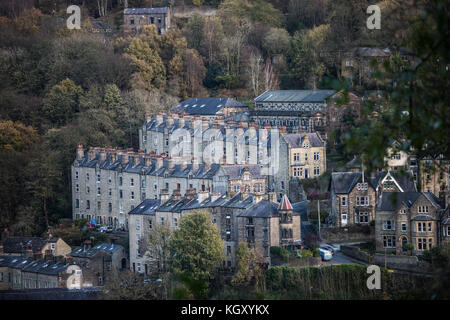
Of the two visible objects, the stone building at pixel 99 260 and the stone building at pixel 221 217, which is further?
the stone building at pixel 99 260

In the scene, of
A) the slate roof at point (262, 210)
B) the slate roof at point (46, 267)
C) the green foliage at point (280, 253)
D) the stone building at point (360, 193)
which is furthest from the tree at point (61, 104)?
the green foliage at point (280, 253)

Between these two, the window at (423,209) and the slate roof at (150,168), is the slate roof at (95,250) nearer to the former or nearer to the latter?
the slate roof at (150,168)

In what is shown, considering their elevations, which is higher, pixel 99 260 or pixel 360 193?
pixel 360 193

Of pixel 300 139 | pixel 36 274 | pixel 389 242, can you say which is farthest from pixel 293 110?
pixel 36 274

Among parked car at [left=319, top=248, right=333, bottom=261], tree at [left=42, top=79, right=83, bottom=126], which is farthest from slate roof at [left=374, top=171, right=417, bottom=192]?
tree at [left=42, top=79, right=83, bottom=126]

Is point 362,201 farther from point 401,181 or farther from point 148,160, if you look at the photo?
point 148,160

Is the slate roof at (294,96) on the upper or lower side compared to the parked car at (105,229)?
upper

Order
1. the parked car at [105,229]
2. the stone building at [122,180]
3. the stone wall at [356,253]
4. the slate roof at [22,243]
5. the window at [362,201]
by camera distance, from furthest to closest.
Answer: the parked car at [105,229] → the stone building at [122,180] → the slate roof at [22,243] → the window at [362,201] → the stone wall at [356,253]

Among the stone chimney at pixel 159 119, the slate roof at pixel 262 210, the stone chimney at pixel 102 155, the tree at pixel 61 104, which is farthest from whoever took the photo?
the tree at pixel 61 104
